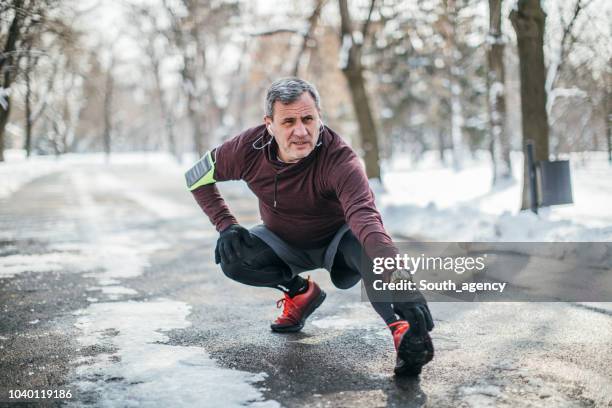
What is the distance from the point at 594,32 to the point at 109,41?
1480 inches

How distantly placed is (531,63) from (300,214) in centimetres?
657

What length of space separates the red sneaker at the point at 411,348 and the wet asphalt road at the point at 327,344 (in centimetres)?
10

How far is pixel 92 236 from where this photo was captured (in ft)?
31.8

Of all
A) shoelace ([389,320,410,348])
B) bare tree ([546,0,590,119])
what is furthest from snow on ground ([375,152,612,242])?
shoelace ([389,320,410,348])

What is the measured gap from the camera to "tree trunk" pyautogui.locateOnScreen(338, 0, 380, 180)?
1550cm

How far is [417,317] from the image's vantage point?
295 cm

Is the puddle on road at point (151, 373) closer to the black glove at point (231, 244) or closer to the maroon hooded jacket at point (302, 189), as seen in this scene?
the black glove at point (231, 244)

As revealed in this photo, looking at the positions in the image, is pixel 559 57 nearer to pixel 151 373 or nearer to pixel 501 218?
pixel 501 218

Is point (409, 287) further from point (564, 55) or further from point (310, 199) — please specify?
point (564, 55)

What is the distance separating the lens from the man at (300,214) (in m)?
3.12

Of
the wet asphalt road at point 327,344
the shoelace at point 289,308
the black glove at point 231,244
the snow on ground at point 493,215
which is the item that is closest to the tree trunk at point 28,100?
the snow on ground at point 493,215

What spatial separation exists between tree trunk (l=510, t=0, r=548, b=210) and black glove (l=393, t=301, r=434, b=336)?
681 cm

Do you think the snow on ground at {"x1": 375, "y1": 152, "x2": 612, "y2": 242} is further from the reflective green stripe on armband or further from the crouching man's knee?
the reflective green stripe on armband

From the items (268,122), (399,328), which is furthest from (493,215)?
(399,328)
